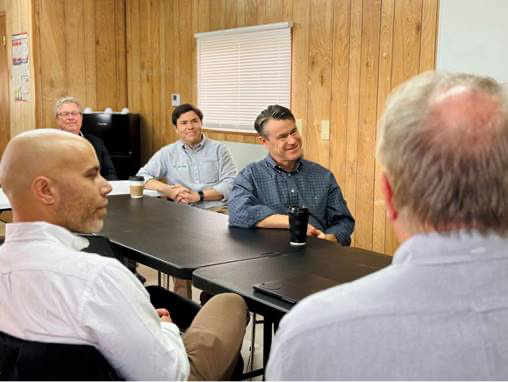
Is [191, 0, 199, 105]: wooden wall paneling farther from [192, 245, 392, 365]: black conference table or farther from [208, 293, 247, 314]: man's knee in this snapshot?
[208, 293, 247, 314]: man's knee

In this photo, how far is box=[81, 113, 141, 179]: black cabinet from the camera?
6098 millimetres

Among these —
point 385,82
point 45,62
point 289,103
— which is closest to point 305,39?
point 289,103

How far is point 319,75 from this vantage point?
15.1 feet

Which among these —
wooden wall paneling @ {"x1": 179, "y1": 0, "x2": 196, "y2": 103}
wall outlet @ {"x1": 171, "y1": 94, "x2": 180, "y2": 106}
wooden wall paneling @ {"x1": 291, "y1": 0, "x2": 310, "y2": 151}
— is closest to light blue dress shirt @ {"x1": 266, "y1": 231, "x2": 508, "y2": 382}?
wooden wall paneling @ {"x1": 291, "y1": 0, "x2": 310, "y2": 151}

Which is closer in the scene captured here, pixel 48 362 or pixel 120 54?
pixel 48 362

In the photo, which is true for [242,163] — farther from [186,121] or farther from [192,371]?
[192,371]

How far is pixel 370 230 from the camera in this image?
173 inches

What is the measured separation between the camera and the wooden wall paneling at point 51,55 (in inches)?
240

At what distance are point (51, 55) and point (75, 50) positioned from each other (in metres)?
0.25

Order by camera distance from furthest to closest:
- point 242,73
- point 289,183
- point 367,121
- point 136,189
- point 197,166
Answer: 1. point 242,73
2. point 197,166
3. point 367,121
4. point 136,189
5. point 289,183

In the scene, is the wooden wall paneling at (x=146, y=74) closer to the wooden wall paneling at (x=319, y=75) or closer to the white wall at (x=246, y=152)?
the white wall at (x=246, y=152)

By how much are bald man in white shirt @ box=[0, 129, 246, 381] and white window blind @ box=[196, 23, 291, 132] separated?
3.44m

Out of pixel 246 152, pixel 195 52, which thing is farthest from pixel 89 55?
pixel 246 152

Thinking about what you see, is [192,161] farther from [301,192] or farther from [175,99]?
[175,99]
